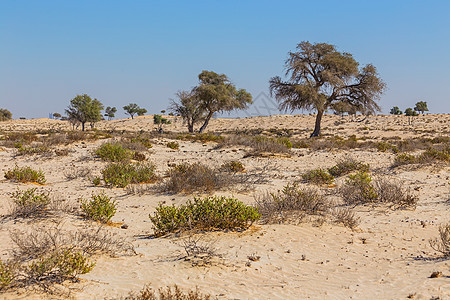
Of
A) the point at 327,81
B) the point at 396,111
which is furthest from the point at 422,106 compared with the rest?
the point at 327,81

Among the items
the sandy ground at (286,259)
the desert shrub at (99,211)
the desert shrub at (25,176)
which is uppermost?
the desert shrub at (25,176)

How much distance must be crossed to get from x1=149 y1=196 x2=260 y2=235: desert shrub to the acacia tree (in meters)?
34.7

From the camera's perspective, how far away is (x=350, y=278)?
4.45 m

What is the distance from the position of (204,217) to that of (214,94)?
115ft

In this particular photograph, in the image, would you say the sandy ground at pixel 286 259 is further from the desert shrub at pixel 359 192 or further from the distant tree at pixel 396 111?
the distant tree at pixel 396 111

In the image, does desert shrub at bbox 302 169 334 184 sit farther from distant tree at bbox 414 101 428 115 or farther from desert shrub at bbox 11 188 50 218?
distant tree at bbox 414 101 428 115

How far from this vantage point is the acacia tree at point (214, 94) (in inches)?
1606

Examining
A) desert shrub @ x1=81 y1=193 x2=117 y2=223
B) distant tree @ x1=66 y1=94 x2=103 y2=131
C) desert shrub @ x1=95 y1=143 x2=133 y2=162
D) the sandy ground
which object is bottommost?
the sandy ground

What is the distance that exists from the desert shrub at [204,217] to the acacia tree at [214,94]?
34666 millimetres

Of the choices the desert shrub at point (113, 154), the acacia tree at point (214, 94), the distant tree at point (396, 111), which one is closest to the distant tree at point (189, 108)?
the acacia tree at point (214, 94)

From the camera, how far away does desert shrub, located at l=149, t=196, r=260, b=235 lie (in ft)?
20.4

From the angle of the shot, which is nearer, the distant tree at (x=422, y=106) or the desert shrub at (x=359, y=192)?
the desert shrub at (x=359, y=192)

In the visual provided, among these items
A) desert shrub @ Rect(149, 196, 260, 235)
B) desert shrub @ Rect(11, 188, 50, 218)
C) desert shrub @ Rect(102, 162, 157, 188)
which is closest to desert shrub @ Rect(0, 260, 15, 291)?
desert shrub @ Rect(149, 196, 260, 235)

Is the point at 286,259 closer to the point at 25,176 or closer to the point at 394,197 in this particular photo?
the point at 394,197
